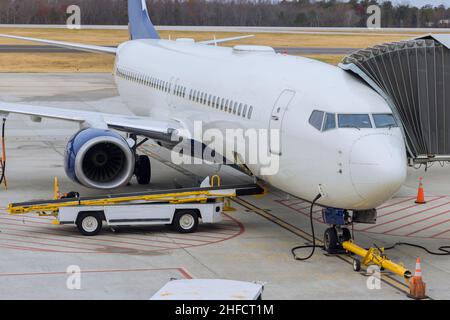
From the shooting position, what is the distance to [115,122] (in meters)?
29.6

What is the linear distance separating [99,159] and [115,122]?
7.92 feet

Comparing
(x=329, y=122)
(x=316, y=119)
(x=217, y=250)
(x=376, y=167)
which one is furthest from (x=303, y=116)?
(x=217, y=250)

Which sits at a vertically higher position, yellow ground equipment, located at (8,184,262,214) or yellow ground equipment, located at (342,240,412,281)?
yellow ground equipment, located at (8,184,262,214)

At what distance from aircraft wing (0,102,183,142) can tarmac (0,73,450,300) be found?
2302 mm

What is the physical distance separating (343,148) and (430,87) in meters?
3.24

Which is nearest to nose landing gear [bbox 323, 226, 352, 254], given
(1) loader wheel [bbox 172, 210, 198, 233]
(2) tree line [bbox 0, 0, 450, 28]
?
(1) loader wheel [bbox 172, 210, 198, 233]

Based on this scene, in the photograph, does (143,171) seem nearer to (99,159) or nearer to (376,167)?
(99,159)

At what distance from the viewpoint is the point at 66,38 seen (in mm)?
100125

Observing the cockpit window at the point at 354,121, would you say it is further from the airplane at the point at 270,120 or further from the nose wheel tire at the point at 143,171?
the nose wheel tire at the point at 143,171

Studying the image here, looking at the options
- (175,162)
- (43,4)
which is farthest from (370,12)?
(175,162)

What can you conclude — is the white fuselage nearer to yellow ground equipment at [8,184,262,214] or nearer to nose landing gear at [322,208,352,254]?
nose landing gear at [322,208,352,254]

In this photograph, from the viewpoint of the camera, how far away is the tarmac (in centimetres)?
1944

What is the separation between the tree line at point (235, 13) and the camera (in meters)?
128

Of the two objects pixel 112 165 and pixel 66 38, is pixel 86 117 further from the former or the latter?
pixel 66 38
